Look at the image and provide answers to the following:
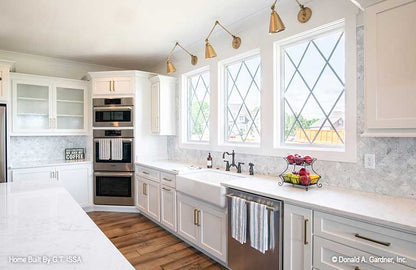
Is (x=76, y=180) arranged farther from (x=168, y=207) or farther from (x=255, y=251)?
(x=255, y=251)

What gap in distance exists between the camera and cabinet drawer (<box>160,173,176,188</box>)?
301 cm

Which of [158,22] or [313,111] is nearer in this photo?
[313,111]

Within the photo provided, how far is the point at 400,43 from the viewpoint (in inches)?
58.6

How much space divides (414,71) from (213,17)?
192 centimetres

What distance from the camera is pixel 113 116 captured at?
397cm

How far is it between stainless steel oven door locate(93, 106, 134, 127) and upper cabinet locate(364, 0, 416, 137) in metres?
3.28

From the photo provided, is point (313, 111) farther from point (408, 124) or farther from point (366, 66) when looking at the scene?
point (408, 124)

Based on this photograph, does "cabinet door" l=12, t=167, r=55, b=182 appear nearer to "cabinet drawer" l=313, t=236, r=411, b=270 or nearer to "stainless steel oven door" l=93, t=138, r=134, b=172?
"stainless steel oven door" l=93, t=138, r=134, b=172

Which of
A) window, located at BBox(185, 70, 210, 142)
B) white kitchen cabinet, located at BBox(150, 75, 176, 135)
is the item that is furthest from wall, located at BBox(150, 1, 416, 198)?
white kitchen cabinet, located at BBox(150, 75, 176, 135)

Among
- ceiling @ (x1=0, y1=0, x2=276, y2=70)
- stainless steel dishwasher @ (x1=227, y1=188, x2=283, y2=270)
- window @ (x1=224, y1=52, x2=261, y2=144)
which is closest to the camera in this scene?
stainless steel dishwasher @ (x1=227, y1=188, x2=283, y2=270)

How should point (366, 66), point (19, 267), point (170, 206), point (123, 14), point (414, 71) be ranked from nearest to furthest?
point (19, 267)
point (414, 71)
point (366, 66)
point (123, 14)
point (170, 206)

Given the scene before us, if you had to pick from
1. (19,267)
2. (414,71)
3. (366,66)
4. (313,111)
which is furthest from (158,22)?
(19,267)

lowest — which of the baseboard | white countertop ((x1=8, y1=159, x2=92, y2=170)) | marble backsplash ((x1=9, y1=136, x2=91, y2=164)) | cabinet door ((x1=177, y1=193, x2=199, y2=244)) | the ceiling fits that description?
the baseboard

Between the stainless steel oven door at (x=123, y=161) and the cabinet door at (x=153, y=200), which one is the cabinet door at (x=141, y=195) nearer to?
the cabinet door at (x=153, y=200)
